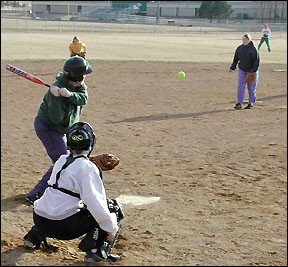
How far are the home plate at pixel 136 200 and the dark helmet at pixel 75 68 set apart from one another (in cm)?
165

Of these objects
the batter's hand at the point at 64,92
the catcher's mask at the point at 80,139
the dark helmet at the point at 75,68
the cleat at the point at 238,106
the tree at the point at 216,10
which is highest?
the tree at the point at 216,10

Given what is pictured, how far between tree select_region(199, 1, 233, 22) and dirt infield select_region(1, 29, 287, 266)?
65.2m

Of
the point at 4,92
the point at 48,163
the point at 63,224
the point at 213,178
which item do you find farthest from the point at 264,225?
the point at 4,92

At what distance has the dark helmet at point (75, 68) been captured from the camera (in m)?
5.46

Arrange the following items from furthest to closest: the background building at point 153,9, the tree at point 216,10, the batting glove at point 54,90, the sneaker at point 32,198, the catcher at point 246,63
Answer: the background building at point 153,9
the tree at point 216,10
the catcher at point 246,63
the sneaker at point 32,198
the batting glove at point 54,90

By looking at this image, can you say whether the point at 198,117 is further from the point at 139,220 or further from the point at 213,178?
the point at 139,220

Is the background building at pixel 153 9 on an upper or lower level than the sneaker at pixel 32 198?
upper

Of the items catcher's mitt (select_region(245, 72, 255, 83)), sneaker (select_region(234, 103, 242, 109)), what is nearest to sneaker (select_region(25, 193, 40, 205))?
sneaker (select_region(234, 103, 242, 109))

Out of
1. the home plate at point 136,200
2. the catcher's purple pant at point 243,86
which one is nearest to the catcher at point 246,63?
the catcher's purple pant at point 243,86

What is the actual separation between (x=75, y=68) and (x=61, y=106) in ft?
1.40

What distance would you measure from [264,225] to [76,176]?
239 cm

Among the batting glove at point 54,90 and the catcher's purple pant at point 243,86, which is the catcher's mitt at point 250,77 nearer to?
the catcher's purple pant at point 243,86

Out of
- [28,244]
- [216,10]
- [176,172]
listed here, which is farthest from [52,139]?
[216,10]

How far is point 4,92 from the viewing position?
14.4 metres
